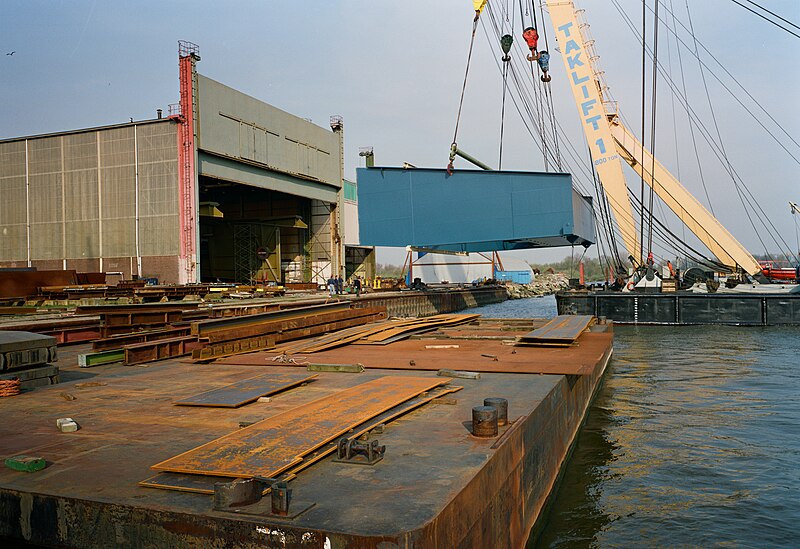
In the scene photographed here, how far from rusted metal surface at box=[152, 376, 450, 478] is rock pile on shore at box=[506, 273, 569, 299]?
59.7 metres

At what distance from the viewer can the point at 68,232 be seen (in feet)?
124

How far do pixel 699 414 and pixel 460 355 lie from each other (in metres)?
4.73

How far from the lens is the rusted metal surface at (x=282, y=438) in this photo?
4.09 m

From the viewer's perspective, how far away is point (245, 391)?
22.7 feet

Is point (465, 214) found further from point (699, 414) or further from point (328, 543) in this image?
point (328, 543)

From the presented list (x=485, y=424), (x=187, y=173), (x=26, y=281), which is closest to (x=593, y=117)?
(x=187, y=173)

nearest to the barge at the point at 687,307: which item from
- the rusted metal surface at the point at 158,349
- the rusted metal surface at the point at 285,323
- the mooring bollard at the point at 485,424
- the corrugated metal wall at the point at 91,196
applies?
the rusted metal surface at the point at 285,323

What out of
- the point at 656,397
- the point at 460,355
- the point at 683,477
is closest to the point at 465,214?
the point at 656,397

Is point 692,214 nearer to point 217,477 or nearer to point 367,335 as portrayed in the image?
point 367,335

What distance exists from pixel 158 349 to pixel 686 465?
8.65m

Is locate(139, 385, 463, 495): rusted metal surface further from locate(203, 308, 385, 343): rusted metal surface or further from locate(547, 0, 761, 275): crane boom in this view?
locate(547, 0, 761, 275): crane boom

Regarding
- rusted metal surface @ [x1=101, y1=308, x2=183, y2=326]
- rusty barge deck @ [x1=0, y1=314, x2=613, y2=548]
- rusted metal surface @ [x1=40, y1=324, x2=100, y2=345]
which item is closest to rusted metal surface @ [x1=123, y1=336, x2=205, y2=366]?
rusty barge deck @ [x1=0, y1=314, x2=613, y2=548]

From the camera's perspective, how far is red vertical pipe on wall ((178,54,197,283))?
33.4 metres

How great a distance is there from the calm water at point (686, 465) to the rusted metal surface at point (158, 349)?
6836 millimetres
